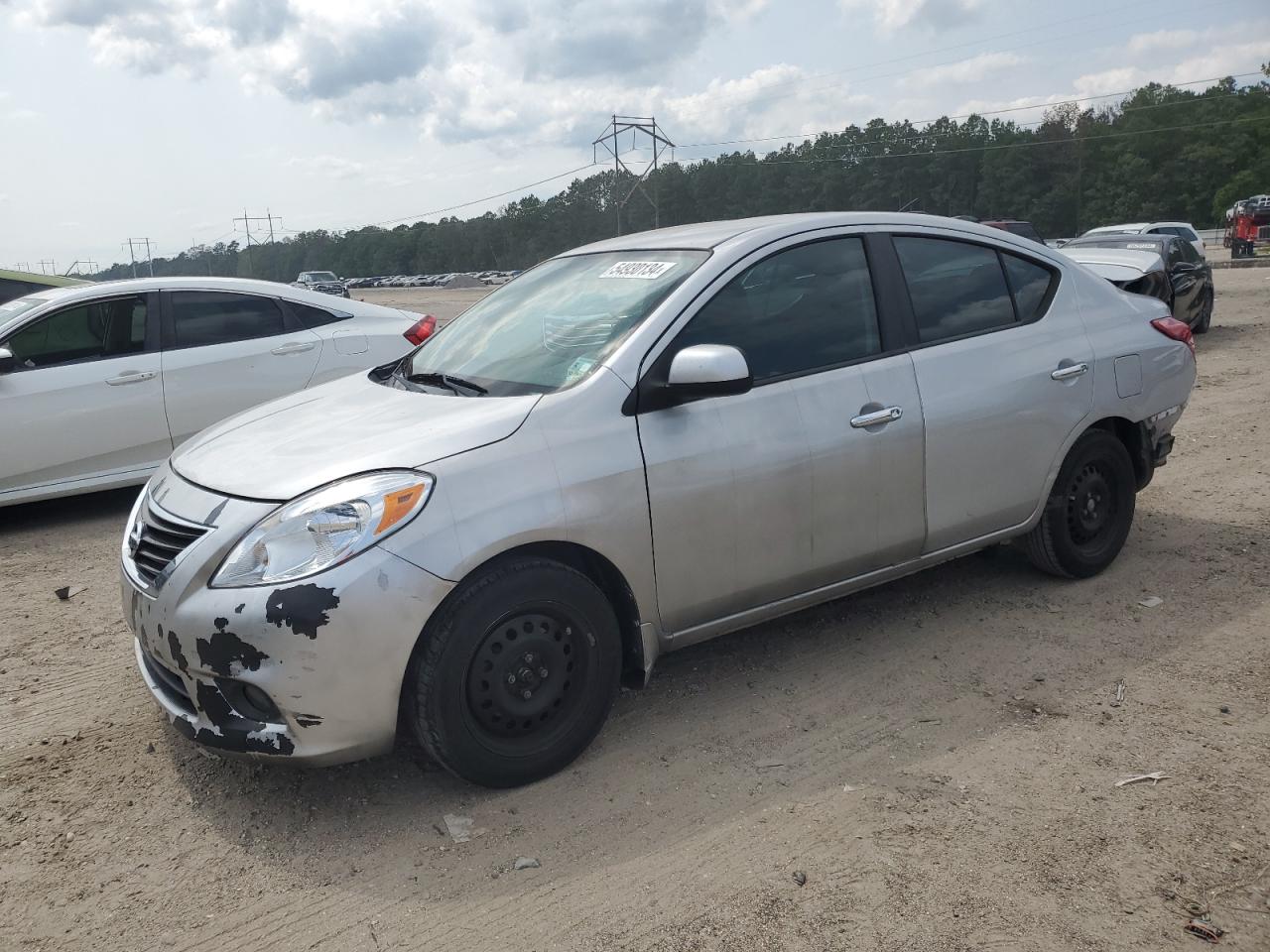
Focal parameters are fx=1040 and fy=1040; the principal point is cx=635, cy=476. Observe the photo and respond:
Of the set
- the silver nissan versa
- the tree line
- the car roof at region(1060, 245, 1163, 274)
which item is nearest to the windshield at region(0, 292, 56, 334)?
the silver nissan versa

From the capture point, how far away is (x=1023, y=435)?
177 inches

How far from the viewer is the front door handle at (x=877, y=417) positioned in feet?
12.9

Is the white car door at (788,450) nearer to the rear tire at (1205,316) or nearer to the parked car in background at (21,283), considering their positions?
the parked car in background at (21,283)

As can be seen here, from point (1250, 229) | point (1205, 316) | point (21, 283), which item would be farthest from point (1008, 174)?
point (21, 283)

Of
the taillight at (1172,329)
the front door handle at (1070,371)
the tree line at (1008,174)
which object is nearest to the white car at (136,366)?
the front door handle at (1070,371)

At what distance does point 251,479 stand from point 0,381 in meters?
4.63

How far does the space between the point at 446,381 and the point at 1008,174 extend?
285 feet

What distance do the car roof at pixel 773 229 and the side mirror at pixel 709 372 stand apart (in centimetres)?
70

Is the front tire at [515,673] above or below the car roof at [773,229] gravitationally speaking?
below

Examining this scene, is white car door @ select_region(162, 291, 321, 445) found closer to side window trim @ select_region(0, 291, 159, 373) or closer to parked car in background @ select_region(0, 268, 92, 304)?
side window trim @ select_region(0, 291, 159, 373)

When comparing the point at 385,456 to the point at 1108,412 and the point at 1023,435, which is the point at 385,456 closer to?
the point at 1023,435

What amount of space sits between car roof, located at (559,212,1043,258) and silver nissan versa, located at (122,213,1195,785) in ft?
0.06

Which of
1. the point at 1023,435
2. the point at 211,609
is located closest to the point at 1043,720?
the point at 1023,435

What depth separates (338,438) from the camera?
3422mm
